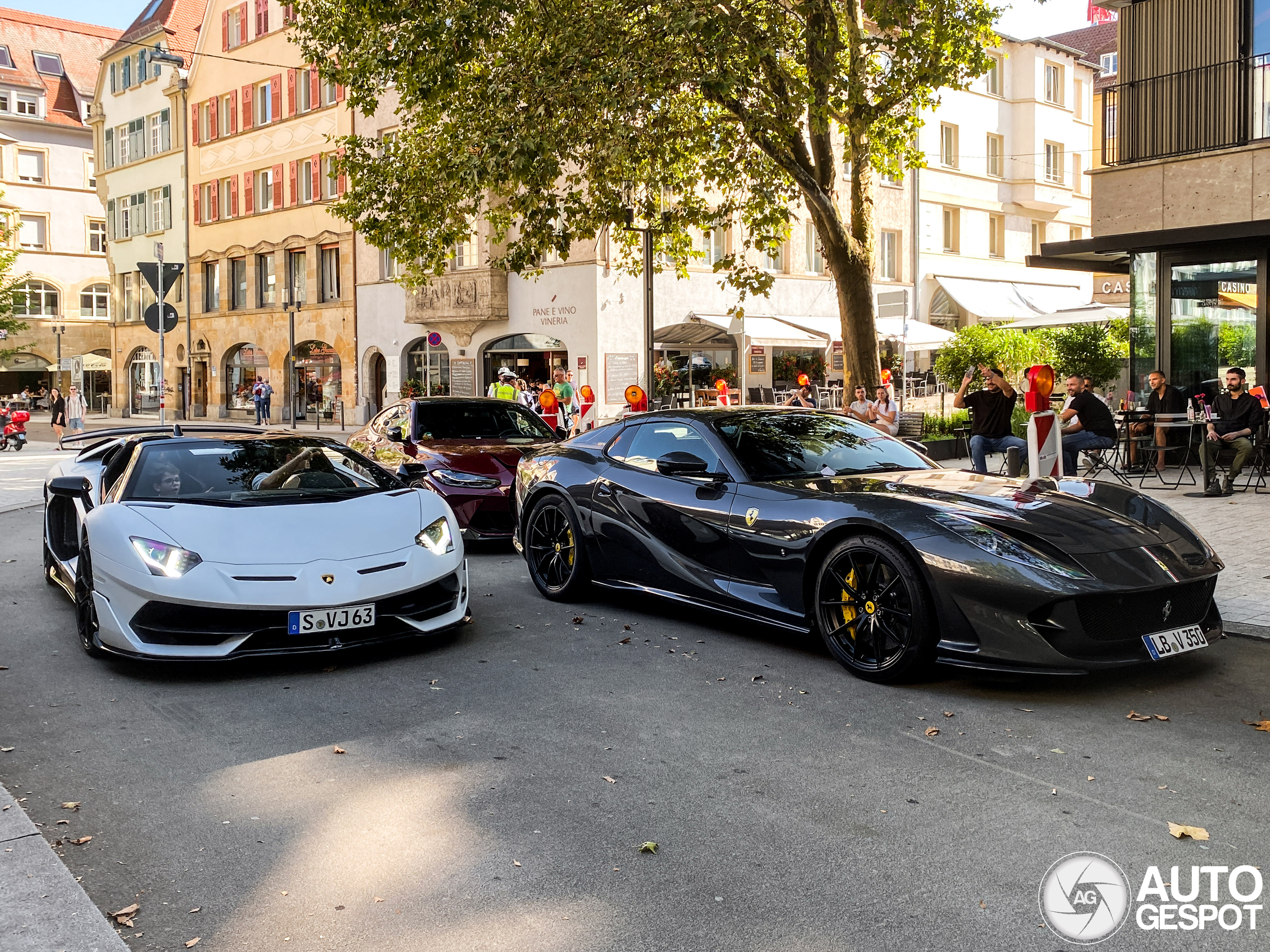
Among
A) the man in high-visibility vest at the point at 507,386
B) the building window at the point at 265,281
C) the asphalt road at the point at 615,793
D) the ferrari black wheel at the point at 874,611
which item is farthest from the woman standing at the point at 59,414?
the ferrari black wheel at the point at 874,611

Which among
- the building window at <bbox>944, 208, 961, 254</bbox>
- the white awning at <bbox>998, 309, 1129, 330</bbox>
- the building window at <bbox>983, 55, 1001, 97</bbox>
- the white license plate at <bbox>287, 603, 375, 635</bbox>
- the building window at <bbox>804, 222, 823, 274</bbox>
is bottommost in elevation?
the white license plate at <bbox>287, 603, 375, 635</bbox>

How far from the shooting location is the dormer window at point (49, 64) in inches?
2662

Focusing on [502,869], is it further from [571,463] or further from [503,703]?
[571,463]

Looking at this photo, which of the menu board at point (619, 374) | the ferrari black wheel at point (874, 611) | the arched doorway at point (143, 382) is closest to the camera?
the ferrari black wheel at point (874, 611)

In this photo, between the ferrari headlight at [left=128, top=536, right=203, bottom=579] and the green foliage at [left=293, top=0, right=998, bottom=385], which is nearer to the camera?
the ferrari headlight at [left=128, top=536, right=203, bottom=579]

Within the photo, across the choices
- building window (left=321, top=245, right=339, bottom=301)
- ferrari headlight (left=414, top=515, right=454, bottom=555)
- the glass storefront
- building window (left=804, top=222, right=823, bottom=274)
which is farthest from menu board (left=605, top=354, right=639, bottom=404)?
ferrari headlight (left=414, top=515, right=454, bottom=555)

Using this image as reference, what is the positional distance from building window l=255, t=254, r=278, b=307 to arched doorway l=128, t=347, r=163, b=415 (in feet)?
34.4

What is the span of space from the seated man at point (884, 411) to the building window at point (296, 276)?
104 feet

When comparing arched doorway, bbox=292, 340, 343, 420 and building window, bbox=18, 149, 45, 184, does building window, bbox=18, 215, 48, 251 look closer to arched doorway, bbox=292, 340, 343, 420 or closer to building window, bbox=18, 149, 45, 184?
building window, bbox=18, 149, 45, 184

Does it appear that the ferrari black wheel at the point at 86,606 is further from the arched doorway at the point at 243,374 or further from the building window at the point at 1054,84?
the building window at the point at 1054,84

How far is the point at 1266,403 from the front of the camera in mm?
15375

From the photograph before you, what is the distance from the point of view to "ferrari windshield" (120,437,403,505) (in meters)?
7.10

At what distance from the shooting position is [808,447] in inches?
300

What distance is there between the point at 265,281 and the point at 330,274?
4338 mm
